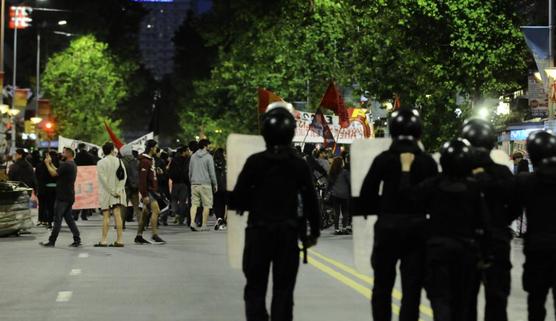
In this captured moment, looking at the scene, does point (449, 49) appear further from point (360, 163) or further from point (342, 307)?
point (360, 163)

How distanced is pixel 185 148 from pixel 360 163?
2037 cm

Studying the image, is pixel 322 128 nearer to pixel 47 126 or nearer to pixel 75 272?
pixel 75 272

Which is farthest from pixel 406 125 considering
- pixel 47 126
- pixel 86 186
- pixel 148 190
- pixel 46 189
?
pixel 47 126

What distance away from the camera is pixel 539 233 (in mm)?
8758

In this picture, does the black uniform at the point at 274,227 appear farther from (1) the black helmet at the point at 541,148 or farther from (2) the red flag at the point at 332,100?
(2) the red flag at the point at 332,100

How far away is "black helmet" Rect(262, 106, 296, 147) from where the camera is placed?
8.76m

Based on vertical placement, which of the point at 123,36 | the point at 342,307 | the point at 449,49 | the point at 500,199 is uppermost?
the point at 123,36

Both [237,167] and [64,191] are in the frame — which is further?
[64,191]

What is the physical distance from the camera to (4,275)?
1666 cm

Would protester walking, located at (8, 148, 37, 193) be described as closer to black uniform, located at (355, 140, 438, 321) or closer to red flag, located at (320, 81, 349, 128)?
red flag, located at (320, 81, 349, 128)

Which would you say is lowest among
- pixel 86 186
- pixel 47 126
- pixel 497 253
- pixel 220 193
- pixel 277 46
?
pixel 497 253

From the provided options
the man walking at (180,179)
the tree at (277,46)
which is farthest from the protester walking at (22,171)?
the tree at (277,46)

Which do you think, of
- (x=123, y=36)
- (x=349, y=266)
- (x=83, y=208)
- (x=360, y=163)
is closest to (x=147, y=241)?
(x=349, y=266)

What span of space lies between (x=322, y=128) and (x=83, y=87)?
54518mm
